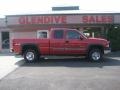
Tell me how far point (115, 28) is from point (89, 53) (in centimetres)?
775

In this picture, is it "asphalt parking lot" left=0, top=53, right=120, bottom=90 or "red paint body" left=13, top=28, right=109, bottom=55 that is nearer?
"asphalt parking lot" left=0, top=53, right=120, bottom=90

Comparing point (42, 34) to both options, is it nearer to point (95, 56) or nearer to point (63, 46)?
point (63, 46)

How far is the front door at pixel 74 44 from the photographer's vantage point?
64.5 ft

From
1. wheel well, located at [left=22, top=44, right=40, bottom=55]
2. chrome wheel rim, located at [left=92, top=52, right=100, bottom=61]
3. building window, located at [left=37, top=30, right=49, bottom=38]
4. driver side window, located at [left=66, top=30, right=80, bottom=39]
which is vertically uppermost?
building window, located at [left=37, top=30, right=49, bottom=38]

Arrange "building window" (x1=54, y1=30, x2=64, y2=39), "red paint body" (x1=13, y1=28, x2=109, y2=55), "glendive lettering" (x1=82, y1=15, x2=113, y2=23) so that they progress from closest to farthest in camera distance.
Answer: "red paint body" (x1=13, y1=28, x2=109, y2=55) → "building window" (x1=54, y1=30, x2=64, y2=39) → "glendive lettering" (x1=82, y1=15, x2=113, y2=23)

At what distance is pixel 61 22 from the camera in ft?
88.6

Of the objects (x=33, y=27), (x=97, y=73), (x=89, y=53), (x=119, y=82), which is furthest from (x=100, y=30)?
(x=119, y=82)

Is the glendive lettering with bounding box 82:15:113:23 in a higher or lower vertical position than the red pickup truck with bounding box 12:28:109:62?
higher

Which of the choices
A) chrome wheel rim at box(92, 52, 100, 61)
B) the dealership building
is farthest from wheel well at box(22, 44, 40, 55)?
the dealership building

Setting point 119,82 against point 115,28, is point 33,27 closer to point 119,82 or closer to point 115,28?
point 115,28

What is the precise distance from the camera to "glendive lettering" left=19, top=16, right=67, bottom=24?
27.0m

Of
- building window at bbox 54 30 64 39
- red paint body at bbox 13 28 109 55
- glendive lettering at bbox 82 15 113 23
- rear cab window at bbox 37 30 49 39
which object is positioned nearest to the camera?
red paint body at bbox 13 28 109 55

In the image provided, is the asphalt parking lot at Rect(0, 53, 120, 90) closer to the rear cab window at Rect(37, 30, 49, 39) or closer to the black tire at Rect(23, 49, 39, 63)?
the black tire at Rect(23, 49, 39, 63)

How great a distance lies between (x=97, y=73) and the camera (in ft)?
48.2
